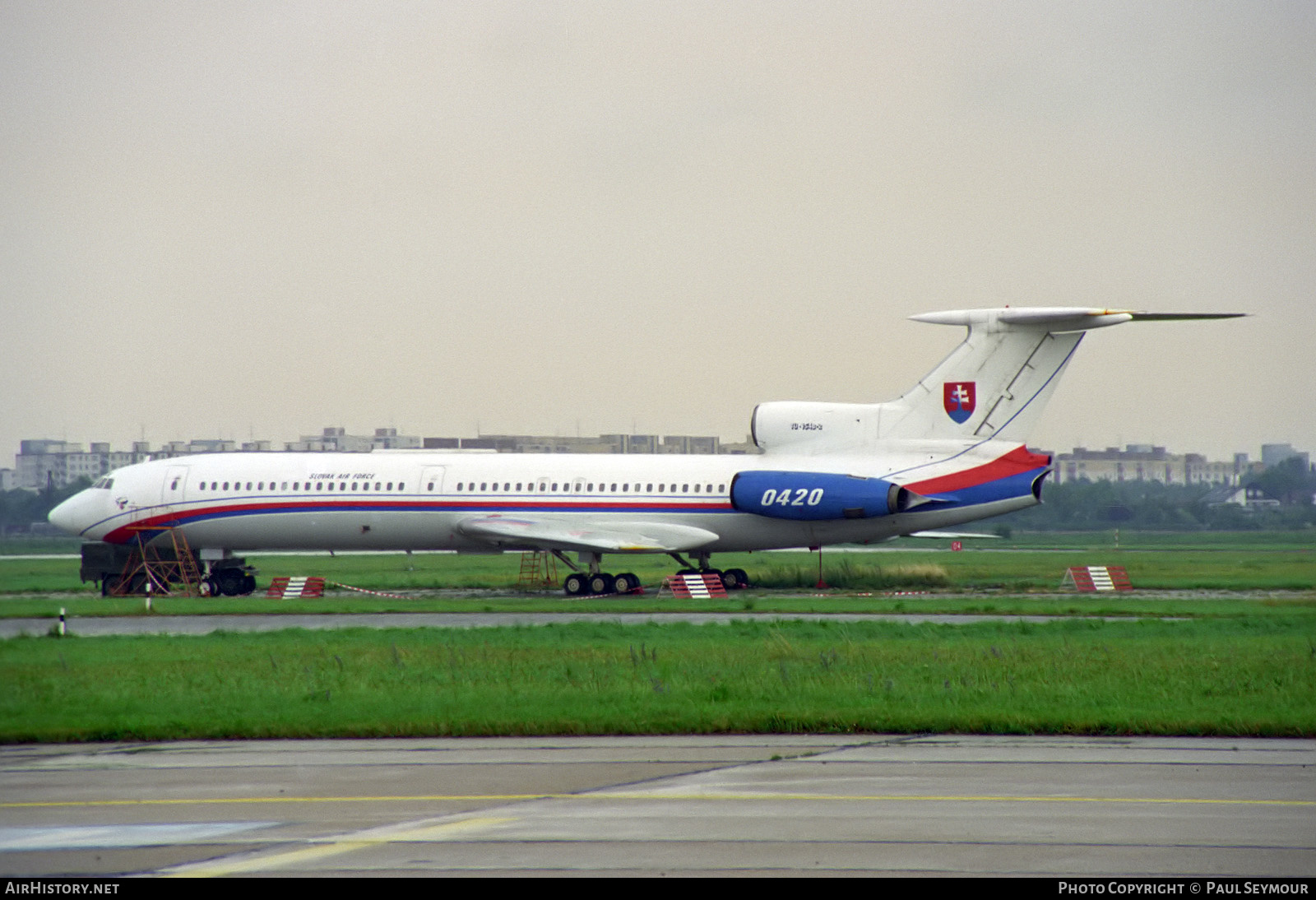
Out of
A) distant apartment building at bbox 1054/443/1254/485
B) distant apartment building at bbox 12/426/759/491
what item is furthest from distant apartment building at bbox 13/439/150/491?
distant apartment building at bbox 1054/443/1254/485

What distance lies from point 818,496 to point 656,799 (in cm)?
2790

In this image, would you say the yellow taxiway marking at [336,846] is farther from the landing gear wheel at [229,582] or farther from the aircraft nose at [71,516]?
the aircraft nose at [71,516]

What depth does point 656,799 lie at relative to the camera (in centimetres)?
1290

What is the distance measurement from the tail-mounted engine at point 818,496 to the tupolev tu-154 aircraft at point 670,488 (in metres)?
0.05

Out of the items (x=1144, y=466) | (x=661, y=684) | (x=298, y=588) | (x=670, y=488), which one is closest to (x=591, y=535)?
(x=670, y=488)

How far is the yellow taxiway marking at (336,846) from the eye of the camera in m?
10.2

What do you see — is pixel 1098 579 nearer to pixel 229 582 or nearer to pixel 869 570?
pixel 869 570

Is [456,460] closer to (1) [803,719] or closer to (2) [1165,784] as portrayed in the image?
(1) [803,719]

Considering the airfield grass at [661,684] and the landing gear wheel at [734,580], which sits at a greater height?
the landing gear wheel at [734,580]

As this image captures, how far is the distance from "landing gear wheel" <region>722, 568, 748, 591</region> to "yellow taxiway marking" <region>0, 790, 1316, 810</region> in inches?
1171

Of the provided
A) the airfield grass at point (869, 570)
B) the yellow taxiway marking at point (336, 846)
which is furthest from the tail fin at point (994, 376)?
the yellow taxiway marking at point (336, 846)

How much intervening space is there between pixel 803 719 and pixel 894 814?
5.59 m

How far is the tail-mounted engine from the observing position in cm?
4009

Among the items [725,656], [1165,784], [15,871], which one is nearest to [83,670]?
[725,656]
